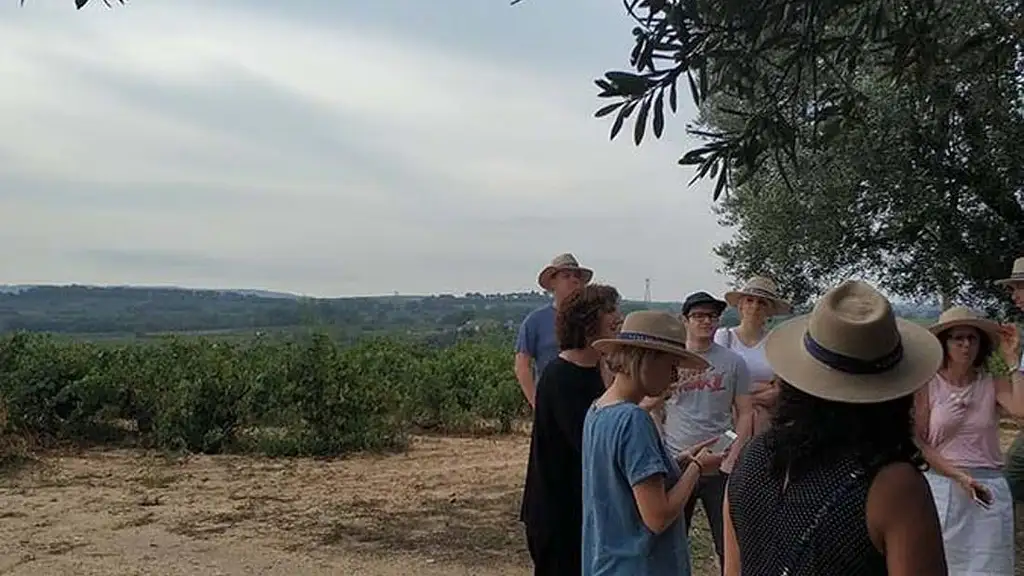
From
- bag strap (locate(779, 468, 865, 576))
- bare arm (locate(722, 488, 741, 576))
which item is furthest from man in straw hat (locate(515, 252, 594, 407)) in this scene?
bag strap (locate(779, 468, 865, 576))

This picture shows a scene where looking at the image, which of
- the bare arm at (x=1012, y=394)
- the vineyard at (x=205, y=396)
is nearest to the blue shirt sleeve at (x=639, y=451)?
the bare arm at (x=1012, y=394)

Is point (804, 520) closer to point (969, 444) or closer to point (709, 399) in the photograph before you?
point (709, 399)

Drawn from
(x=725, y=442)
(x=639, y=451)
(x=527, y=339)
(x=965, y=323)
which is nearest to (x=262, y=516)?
(x=527, y=339)

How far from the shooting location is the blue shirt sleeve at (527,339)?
5.23 m

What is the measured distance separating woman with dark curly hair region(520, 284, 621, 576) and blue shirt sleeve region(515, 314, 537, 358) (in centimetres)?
162

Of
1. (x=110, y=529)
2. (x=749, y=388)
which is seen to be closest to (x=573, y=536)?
(x=749, y=388)

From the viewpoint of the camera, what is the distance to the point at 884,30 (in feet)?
13.9

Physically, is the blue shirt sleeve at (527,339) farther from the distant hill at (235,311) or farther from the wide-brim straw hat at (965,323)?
the wide-brim straw hat at (965,323)

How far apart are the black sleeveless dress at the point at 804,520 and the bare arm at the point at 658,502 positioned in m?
0.54

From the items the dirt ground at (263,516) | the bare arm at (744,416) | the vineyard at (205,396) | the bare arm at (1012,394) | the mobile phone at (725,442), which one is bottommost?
the dirt ground at (263,516)

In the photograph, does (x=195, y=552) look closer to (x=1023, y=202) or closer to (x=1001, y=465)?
(x=1001, y=465)

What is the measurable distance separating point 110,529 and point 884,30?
6049 mm

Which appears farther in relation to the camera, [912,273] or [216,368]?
[216,368]

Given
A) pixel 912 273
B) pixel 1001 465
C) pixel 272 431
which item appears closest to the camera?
pixel 1001 465
